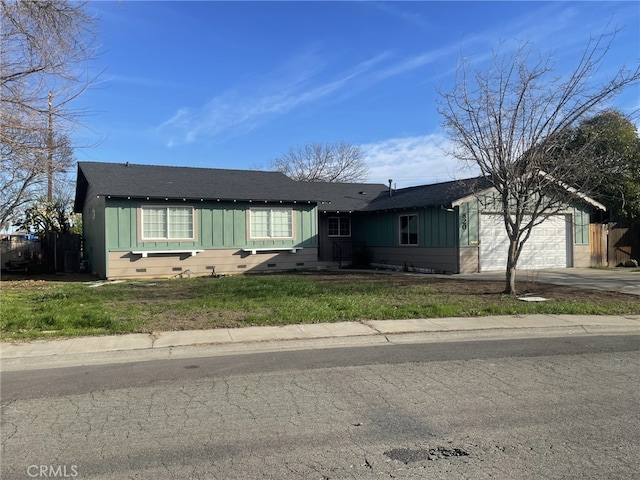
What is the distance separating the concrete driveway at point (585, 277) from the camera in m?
15.8

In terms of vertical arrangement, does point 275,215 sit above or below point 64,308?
above

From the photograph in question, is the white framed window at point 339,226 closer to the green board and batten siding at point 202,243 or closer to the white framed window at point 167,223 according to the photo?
the green board and batten siding at point 202,243

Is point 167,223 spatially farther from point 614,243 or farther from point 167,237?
point 614,243

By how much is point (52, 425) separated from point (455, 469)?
146 inches

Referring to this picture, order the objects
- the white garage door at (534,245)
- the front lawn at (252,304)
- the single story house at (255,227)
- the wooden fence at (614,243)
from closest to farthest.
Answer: the front lawn at (252,304)
the single story house at (255,227)
the white garage door at (534,245)
the wooden fence at (614,243)

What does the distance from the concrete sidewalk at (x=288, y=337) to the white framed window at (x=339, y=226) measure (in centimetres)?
1639

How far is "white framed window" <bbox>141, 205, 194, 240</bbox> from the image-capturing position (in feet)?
62.6

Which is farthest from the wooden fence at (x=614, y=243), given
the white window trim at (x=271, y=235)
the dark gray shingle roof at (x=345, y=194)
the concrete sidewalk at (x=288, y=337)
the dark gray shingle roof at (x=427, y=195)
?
the concrete sidewalk at (x=288, y=337)

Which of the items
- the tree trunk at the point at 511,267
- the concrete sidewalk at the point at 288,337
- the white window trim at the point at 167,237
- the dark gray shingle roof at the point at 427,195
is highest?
the dark gray shingle roof at the point at 427,195

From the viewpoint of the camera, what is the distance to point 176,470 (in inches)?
151

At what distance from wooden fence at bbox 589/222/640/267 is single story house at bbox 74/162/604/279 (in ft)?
2.72

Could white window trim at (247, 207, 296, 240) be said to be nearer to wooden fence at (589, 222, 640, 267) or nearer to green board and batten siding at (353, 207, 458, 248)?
green board and batten siding at (353, 207, 458, 248)

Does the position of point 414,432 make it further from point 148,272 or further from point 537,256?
point 537,256

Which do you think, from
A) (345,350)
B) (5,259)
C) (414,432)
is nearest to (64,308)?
(345,350)
